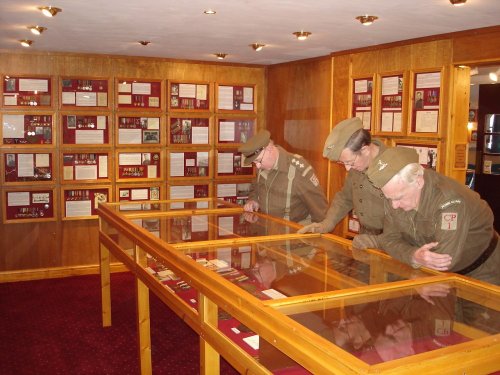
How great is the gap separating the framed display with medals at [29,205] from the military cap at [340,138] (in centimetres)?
417

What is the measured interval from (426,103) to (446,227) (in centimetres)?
257

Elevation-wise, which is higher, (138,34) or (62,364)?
(138,34)

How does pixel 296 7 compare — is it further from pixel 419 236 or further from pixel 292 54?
pixel 292 54

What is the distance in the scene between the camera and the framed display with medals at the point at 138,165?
6543 mm

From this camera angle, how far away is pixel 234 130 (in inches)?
278

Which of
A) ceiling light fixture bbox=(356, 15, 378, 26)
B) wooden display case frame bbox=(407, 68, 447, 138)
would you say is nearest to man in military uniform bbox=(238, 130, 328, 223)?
ceiling light fixture bbox=(356, 15, 378, 26)

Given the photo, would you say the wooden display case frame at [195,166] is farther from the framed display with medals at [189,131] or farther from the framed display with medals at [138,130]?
Result: the framed display with medals at [138,130]

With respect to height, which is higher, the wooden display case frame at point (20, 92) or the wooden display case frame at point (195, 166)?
the wooden display case frame at point (20, 92)

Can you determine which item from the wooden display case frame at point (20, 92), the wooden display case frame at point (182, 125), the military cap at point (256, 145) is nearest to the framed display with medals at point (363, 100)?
the military cap at point (256, 145)

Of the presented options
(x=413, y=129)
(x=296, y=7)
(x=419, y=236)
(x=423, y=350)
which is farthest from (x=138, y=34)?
(x=423, y=350)

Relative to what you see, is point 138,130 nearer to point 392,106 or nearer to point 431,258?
point 392,106

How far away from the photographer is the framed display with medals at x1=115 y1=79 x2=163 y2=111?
6.45m

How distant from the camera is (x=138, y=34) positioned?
484 cm

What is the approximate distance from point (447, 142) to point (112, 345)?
10.6 ft
